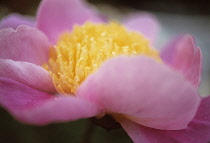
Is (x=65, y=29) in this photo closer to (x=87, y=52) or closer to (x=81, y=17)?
(x=81, y=17)

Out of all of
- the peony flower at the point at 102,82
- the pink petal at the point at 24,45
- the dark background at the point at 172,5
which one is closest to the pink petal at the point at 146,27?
the peony flower at the point at 102,82

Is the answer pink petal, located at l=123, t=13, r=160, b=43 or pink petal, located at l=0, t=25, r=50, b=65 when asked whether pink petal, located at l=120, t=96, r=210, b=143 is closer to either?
pink petal, located at l=0, t=25, r=50, b=65

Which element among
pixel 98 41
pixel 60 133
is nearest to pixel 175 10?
pixel 60 133

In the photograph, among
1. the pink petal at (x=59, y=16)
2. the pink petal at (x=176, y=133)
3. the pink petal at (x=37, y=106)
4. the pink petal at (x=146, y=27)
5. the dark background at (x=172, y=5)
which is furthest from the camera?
the dark background at (x=172, y=5)

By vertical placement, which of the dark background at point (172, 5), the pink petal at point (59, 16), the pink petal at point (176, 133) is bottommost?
the dark background at point (172, 5)

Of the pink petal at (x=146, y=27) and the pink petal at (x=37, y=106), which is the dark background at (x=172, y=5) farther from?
the pink petal at (x=37, y=106)

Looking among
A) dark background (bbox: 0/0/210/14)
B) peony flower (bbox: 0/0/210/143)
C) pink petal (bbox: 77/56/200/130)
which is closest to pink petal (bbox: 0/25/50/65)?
peony flower (bbox: 0/0/210/143)

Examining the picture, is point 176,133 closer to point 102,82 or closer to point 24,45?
point 102,82
